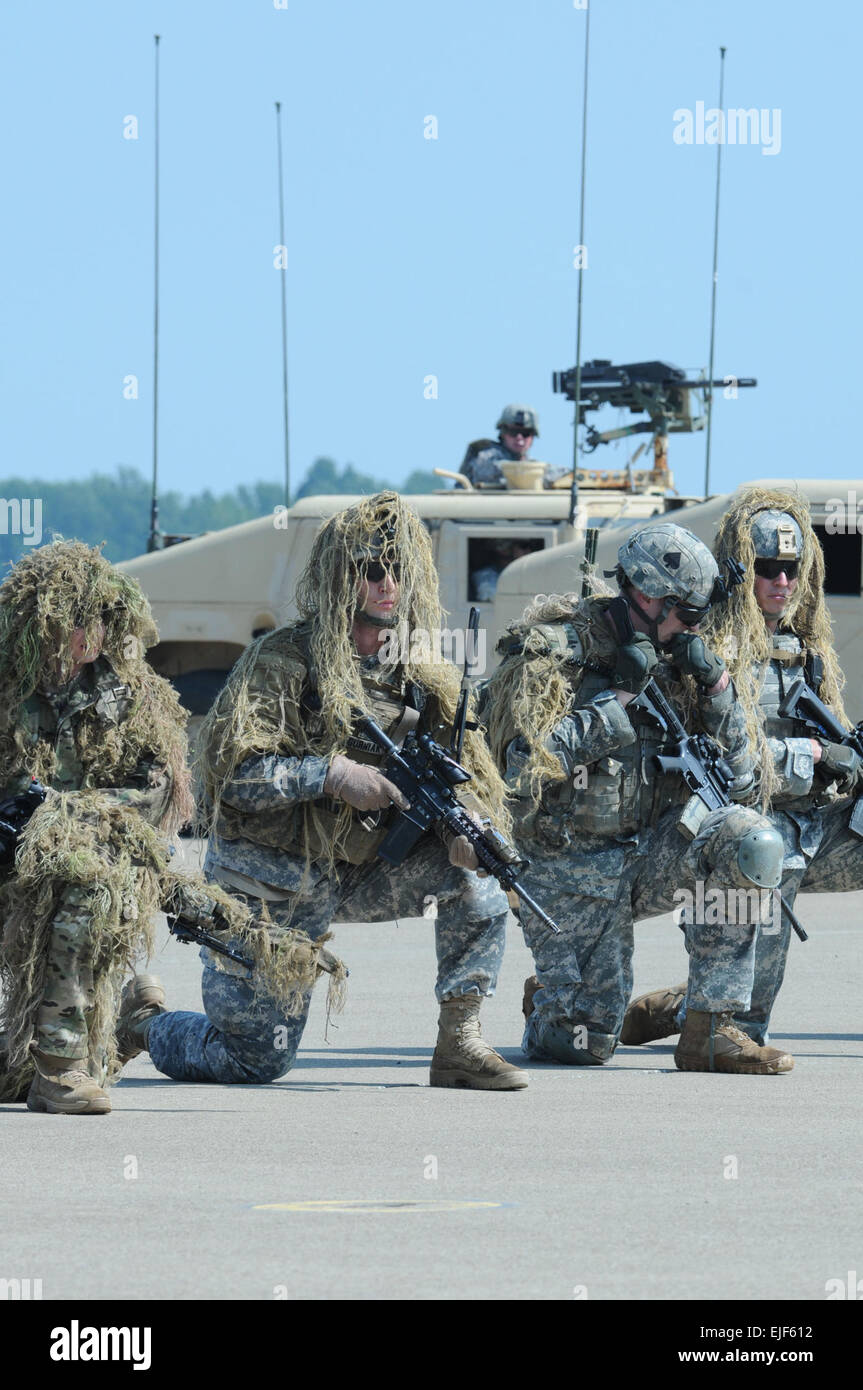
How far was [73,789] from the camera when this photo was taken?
6.54 meters

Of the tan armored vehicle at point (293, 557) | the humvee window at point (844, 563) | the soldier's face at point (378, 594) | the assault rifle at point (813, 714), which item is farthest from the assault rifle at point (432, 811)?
the tan armored vehicle at point (293, 557)

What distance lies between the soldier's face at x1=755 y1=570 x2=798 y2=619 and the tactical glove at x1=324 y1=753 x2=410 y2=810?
186 cm

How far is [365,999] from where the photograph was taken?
936 centimetres

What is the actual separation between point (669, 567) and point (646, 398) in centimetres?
1000

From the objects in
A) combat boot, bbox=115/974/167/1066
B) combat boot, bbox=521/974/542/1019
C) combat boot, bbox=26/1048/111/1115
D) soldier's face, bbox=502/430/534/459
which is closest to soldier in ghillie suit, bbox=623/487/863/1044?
combat boot, bbox=521/974/542/1019

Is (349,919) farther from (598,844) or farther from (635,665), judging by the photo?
(635,665)

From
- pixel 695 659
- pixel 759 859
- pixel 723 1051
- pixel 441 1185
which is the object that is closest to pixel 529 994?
pixel 723 1051

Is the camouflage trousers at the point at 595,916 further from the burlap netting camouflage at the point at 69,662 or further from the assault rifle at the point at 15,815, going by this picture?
the assault rifle at the point at 15,815

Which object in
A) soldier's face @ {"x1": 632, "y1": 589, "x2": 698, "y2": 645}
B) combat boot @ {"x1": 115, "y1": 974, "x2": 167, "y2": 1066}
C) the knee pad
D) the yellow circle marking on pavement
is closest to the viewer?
the yellow circle marking on pavement

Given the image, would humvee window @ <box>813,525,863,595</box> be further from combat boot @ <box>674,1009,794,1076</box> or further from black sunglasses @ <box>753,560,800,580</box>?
combat boot @ <box>674,1009,794,1076</box>

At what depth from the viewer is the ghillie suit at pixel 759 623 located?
25.7 feet

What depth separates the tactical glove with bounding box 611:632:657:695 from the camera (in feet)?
24.4
